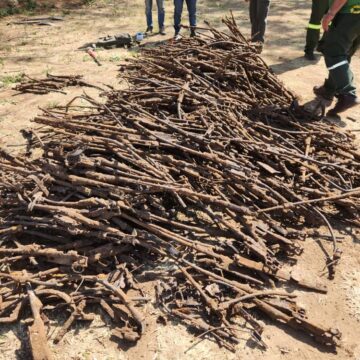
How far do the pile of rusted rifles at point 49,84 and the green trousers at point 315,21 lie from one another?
4537 mm

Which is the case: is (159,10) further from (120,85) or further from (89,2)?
(89,2)

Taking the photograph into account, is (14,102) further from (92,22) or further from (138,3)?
(138,3)

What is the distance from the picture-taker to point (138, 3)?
1290cm

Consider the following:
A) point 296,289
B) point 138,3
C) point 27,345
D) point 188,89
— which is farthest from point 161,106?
point 138,3

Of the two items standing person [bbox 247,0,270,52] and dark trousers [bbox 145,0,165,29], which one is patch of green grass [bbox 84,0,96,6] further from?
standing person [bbox 247,0,270,52]

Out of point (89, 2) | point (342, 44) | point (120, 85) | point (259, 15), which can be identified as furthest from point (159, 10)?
point (342, 44)

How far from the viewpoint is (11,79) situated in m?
7.23

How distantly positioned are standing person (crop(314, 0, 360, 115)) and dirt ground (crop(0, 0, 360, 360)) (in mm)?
296

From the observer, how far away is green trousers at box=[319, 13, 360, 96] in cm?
523

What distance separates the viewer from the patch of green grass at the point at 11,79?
712cm

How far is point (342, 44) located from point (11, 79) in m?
5.81

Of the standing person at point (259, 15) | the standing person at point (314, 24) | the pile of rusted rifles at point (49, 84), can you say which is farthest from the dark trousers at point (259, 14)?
the pile of rusted rifles at point (49, 84)

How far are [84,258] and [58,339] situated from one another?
624mm

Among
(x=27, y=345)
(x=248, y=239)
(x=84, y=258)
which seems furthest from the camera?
(x=248, y=239)
